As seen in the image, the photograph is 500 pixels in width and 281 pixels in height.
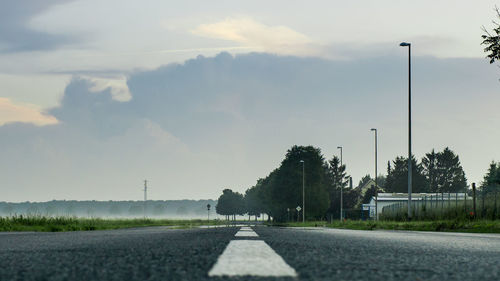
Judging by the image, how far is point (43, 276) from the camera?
2680 mm

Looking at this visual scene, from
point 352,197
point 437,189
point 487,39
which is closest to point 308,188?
point 352,197

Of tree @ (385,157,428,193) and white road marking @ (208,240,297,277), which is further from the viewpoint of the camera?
tree @ (385,157,428,193)

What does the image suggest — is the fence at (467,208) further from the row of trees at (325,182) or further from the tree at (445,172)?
the tree at (445,172)

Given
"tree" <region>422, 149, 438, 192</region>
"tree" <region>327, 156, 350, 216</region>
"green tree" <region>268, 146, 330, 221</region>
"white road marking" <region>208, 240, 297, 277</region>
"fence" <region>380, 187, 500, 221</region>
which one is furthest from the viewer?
"tree" <region>422, 149, 438, 192</region>

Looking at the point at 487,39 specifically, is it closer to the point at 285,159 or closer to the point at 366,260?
the point at 366,260

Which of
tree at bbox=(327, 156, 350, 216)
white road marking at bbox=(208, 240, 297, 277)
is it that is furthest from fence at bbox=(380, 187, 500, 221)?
tree at bbox=(327, 156, 350, 216)

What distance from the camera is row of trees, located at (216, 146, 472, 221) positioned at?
10181 centimetres

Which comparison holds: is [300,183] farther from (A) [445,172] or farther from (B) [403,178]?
(A) [445,172]

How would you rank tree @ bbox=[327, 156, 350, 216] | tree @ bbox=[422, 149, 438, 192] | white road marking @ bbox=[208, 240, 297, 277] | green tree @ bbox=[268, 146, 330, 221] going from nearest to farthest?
white road marking @ bbox=[208, 240, 297, 277], green tree @ bbox=[268, 146, 330, 221], tree @ bbox=[327, 156, 350, 216], tree @ bbox=[422, 149, 438, 192]

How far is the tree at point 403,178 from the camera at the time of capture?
13875 centimetres

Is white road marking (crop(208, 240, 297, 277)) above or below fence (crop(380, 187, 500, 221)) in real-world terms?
above

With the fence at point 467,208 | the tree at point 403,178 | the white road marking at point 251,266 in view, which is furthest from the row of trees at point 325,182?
the white road marking at point 251,266

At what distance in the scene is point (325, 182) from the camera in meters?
113

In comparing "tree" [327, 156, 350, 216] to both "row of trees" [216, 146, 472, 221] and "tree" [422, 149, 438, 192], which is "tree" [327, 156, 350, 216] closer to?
"row of trees" [216, 146, 472, 221]
